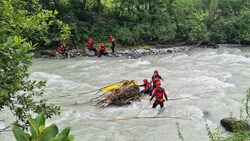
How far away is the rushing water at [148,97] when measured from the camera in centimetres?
978

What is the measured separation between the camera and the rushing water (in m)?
9.78

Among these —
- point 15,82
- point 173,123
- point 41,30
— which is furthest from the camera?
point 173,123

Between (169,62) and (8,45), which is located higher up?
(8,45)

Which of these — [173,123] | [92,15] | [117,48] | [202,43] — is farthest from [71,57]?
[173,123]

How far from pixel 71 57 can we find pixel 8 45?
18.5m

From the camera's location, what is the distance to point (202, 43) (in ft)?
82.9

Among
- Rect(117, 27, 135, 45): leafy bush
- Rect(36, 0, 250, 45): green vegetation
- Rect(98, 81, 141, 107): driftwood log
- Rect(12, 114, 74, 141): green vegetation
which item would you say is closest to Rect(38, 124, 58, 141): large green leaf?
Rect(12, 114, 74, 141): green vegetation

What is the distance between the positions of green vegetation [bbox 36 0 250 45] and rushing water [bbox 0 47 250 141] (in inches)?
118

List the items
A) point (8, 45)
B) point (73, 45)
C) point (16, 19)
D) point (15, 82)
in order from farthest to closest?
point (73, 45), point (16, 19), point (15, 82), point (8, 45)

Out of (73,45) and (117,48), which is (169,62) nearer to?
(117,48)

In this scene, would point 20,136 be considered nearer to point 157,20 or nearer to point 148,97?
point 148,97

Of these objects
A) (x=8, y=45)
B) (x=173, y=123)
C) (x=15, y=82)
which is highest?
(x=8, y=45)

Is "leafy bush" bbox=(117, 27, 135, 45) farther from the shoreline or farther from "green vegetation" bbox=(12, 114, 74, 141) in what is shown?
"green vegetation" bbox=(12, 114, 74, 141)

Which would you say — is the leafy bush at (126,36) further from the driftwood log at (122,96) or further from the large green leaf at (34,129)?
the large green leaf at (34,129)
